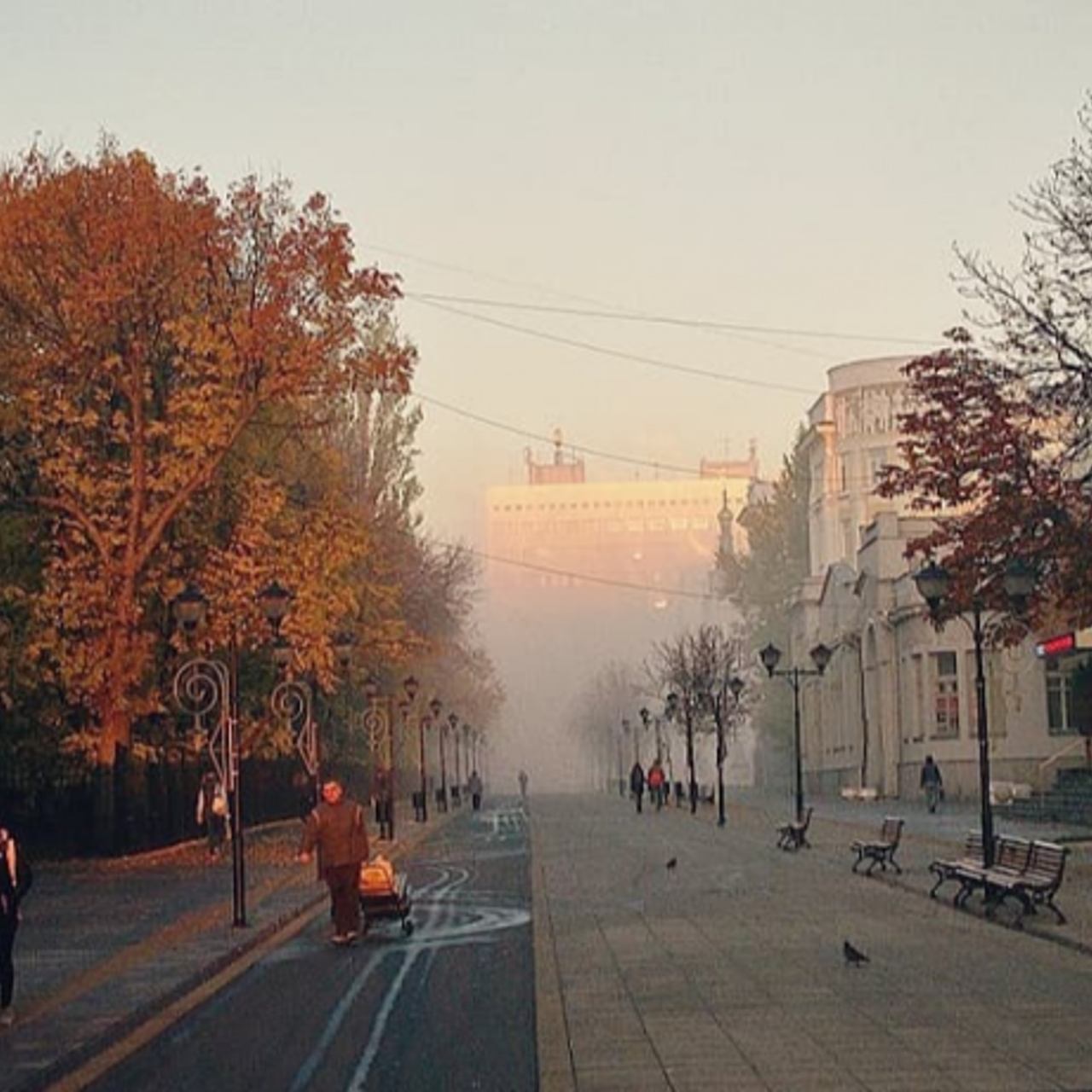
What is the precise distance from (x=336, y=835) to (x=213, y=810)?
21.4 metres

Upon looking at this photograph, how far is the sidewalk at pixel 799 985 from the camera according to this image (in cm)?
1291

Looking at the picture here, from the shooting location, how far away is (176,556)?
42.0m

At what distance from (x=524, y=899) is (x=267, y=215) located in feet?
57.1

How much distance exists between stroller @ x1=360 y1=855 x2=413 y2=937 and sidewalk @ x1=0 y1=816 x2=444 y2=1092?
134cm

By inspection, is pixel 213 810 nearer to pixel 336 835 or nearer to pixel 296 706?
pixel 296 706

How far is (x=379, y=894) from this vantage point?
23.3 metres

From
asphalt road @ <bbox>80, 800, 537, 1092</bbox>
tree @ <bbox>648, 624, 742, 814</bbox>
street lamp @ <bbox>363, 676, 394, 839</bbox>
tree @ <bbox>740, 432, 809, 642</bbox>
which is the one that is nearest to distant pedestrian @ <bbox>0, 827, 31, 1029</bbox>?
asphalt road @ <bbox>80, 800, 537, 1092</bbox>

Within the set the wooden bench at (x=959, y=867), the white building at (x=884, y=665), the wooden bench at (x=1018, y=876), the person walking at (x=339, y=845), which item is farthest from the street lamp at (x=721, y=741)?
the person walking at (x=339, y=845)

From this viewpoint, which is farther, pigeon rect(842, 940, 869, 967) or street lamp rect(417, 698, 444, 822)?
street lamp rect(417, 698, 444, 822)

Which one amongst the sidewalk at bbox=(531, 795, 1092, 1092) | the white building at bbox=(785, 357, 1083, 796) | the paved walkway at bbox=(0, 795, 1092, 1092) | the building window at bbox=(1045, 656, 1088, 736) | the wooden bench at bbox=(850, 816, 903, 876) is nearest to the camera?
the sidewalk at bbox=(531, 795, 1092, 1092)

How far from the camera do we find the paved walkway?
13.2 meters

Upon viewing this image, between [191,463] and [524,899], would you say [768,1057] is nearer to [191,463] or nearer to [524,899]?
[524,899]

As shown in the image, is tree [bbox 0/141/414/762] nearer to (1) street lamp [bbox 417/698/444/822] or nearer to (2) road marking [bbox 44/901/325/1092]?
(2) road marking [bbox 44/901/325/1092]

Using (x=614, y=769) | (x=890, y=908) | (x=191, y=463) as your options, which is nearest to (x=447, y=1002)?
(x=890, y=908)
